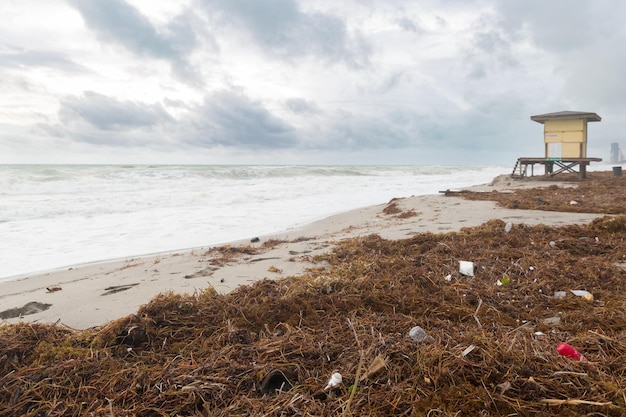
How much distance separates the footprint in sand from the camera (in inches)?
129

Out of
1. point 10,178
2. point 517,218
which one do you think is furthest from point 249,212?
point 10,178

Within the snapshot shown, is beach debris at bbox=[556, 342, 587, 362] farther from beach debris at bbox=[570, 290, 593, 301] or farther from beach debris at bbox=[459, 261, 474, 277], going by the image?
beach debris at bbox=[459, 261, 474, 277]

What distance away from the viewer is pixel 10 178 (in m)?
19.2

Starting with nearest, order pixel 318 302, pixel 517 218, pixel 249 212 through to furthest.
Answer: pixel 318 302 < pixel 517 218 < pixel 249 212

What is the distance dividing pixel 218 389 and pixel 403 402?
0.87 meters

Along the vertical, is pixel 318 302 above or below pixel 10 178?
below

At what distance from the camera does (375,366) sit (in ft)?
6.01

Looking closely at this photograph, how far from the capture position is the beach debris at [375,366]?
179 cm

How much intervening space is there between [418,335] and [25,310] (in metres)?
3.45

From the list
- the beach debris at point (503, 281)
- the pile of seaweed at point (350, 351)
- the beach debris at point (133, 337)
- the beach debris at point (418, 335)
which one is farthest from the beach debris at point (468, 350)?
the beach debris at point (133, 337)

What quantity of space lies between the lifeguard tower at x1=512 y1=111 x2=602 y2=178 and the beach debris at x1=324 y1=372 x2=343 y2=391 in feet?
64.2

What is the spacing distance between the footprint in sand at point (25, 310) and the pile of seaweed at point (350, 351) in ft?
3.28

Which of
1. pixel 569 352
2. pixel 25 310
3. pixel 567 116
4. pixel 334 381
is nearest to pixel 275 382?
pixel 334 381

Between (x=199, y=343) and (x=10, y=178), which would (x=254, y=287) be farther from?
(x=10, y=178)
